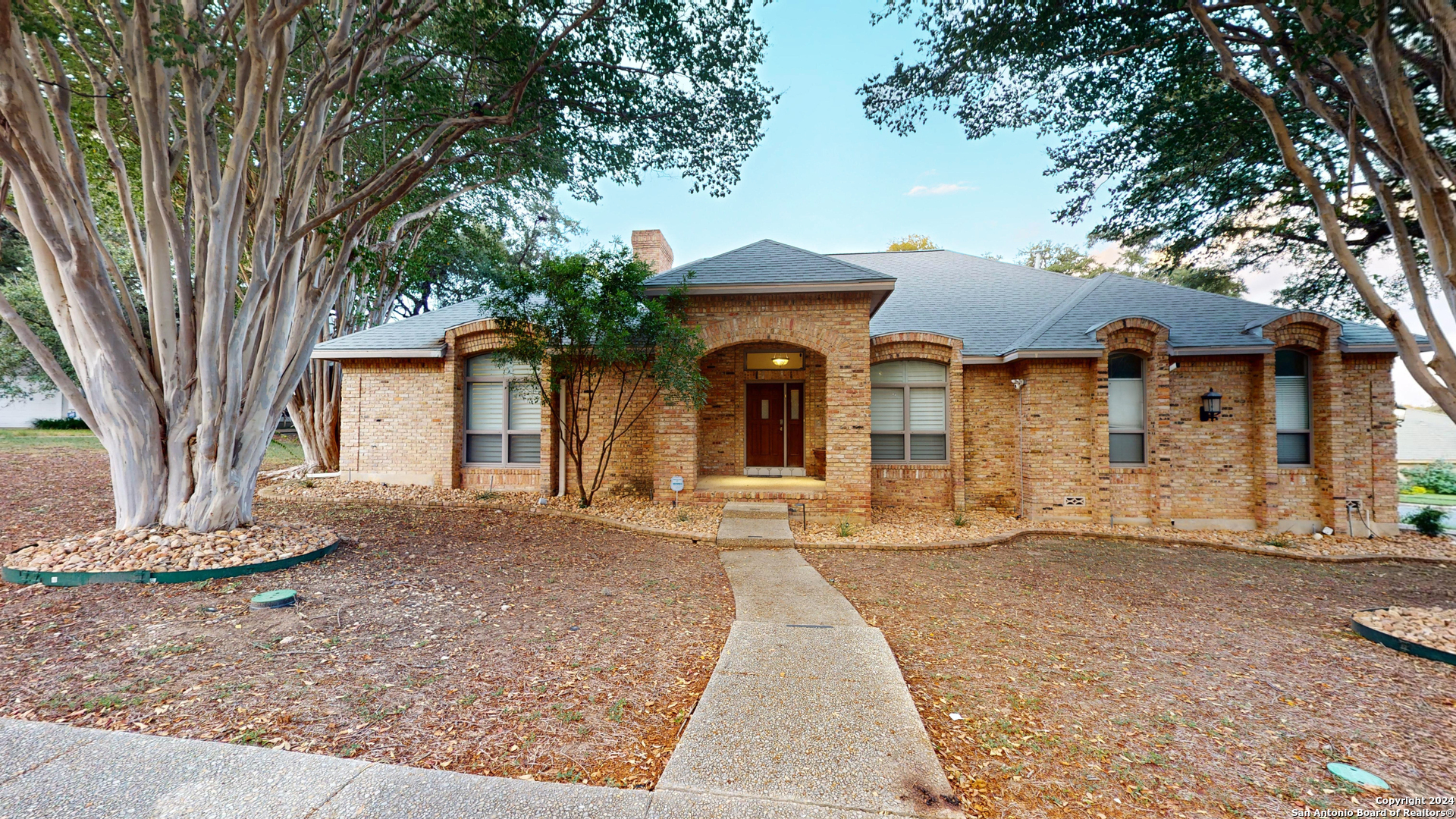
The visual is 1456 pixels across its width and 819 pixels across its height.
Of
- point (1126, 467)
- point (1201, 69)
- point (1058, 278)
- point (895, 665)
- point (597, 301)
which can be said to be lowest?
point (895, 665)

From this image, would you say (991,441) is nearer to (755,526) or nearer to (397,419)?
(755,526)

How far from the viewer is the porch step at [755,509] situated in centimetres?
827

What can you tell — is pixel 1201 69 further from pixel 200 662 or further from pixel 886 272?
pixel 200 662

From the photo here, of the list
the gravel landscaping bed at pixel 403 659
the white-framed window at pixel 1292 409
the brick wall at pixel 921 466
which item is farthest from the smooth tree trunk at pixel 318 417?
the white-framed window at pixel 1292 409

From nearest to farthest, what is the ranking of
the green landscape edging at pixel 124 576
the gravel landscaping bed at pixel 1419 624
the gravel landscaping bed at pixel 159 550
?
the gravel landscaping bed at pixel 1419 624 → the green landscape edging at pixel 124 576 → the gravel landscaping bed at pixel 159 550

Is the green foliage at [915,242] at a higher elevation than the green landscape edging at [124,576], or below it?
higher

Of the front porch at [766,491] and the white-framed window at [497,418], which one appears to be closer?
the front porch at [766,491]

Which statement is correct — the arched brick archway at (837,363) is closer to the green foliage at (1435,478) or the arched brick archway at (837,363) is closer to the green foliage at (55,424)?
the green foliage at (1435,478)

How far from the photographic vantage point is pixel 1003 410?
31.2 feet

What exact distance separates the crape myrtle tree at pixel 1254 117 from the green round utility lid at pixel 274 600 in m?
9.06

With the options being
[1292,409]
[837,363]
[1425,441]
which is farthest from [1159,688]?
[1425,441]

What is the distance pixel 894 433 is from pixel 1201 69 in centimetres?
642

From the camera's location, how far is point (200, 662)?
3.16m

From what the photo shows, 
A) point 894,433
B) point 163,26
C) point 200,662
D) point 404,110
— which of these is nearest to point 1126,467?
point 894,433
